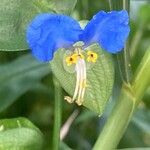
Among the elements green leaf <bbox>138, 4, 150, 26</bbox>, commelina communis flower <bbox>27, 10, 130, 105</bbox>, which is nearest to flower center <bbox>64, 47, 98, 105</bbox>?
commelina communis flower <bbox>27, 10, 130, 105</bbox>

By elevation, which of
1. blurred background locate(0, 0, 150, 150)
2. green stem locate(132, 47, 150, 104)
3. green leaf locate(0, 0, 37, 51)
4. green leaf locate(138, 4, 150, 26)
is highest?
green leaf locate(0, 0, 37, 51)

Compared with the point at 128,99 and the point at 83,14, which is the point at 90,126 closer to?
the point at 83,14

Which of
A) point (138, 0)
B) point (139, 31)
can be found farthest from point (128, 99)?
point (139, 31)

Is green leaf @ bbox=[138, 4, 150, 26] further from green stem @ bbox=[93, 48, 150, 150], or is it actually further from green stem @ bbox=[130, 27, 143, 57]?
green stem @ bbox=[93, 48, 150, 150]

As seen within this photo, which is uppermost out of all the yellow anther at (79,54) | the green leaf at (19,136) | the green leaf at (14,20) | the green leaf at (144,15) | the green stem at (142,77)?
the green leaf at (14,20)

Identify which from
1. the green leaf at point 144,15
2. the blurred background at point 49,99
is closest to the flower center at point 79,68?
the blurred background at point 49,99

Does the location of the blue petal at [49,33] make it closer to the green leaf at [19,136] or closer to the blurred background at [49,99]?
the green leaf at [19,136]

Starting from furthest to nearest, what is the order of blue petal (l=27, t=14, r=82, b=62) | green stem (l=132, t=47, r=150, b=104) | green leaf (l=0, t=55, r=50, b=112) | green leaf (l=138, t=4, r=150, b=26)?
green leaf (l=138, t=4, r=150, b=26) → green leaf (l=0, t=55, r=50, b=112) → green stem (l=132, t=47, r=150, b=104) → blue petal (l=27, t=14, r=82, b=62)
